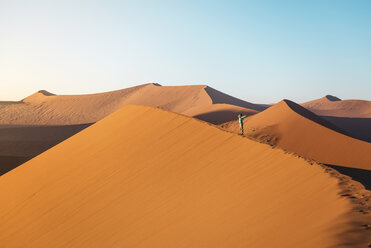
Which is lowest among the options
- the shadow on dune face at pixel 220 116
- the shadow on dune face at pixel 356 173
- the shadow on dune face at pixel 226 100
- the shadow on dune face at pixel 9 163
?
the shadow on dune face at pixel 356 173

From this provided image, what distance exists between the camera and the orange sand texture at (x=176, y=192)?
Answer: 3.45 meters

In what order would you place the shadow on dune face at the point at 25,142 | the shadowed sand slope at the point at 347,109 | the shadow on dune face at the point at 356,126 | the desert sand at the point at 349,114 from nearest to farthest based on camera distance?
the shadow on dune face at the point at 25,142, the shadow on dune face at the point at 356,126, the desert sand at the point at 349,114, the shadowed sand slope at the point at 347,109

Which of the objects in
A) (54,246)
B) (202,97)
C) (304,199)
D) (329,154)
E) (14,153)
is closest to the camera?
(304,199)

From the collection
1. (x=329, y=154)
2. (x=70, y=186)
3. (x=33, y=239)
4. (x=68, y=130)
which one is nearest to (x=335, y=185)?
(x=33, y=239)

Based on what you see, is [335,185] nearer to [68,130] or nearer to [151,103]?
[68,130]

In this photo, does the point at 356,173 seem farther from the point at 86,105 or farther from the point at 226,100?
the point at 86,105

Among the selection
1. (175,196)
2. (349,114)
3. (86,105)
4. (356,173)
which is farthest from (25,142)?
(349,114)

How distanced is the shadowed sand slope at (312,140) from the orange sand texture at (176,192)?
15 centimetres

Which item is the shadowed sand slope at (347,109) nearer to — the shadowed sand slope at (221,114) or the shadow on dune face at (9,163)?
the shadowed sand slope at (221,114)

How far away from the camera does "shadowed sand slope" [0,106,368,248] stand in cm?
345

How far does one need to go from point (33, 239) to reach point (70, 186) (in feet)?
5.55

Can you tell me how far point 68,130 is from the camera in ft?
120

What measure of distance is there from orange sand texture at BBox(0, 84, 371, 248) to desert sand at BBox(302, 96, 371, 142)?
18.6 metres

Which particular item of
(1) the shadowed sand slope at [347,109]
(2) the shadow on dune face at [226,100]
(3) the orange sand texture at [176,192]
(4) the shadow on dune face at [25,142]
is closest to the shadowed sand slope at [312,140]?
(3) the orange sand texture at [176,192]
